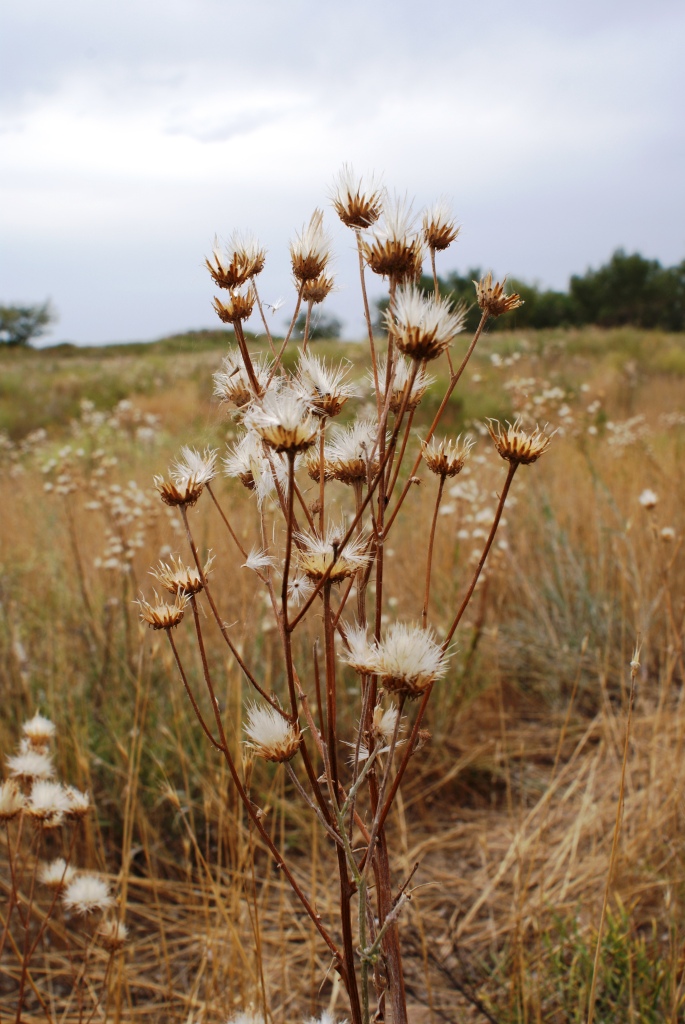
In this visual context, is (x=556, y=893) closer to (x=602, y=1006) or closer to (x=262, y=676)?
(x=602, y=1006)

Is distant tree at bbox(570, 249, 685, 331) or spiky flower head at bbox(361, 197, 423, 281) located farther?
distant tree at bbox(570, 249, 685, 331)

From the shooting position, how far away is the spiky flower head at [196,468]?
0.75 metres

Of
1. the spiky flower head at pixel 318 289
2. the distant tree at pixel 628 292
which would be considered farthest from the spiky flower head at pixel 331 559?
the distant tree at pixel 628 292

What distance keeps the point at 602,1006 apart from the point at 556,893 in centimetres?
39

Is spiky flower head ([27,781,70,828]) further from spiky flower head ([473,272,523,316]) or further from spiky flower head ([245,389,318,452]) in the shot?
spiky flower head ([473,272,523,316])

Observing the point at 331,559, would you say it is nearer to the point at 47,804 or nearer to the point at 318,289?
the point at 318,289

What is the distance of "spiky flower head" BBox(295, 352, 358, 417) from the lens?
73 cm

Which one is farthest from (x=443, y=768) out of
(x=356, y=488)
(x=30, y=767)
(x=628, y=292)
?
(x=628, y=292)

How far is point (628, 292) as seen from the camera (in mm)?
29625

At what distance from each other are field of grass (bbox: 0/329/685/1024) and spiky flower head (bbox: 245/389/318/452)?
0.17 feet

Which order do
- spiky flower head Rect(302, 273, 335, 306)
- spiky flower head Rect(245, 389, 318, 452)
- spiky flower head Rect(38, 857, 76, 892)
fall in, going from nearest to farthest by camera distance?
spiky flower head Rect(245, 389, 318, 452), spiky flower head Rect(302, 273, 335, 306), spiky flower head Rect(38, 857, 76, 892)

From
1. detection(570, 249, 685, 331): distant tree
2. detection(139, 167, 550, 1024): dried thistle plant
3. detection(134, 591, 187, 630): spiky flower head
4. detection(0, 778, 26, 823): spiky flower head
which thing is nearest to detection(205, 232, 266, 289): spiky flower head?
detection(139, 167, 550, 1024): dried thistle plant

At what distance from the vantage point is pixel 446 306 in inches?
25.0

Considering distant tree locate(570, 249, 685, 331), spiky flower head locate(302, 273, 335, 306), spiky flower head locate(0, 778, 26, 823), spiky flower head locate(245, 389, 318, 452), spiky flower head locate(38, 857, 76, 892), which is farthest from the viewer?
distant tree locate(570, 249, 685, 331)
